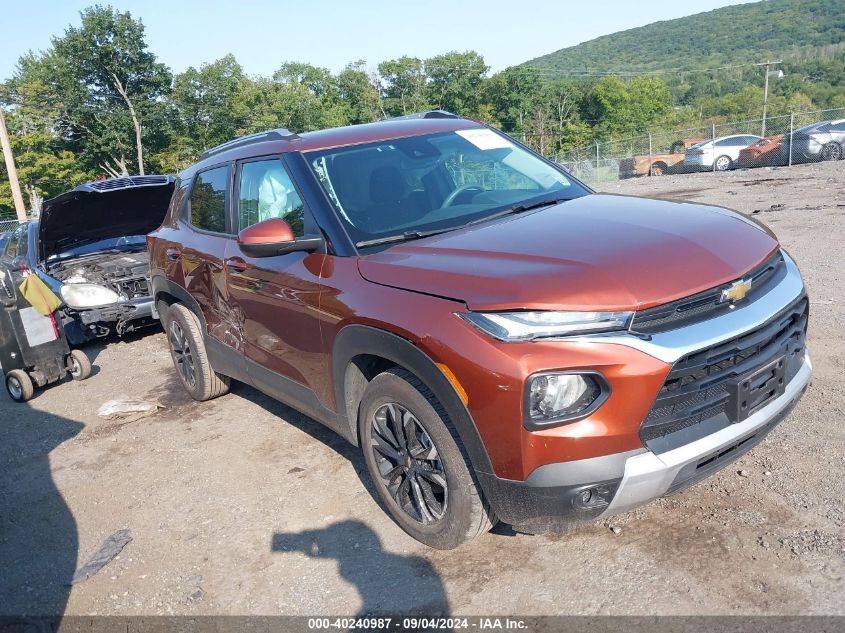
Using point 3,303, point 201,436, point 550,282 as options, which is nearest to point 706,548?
point 550,282

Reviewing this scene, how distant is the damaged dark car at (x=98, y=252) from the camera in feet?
26.0

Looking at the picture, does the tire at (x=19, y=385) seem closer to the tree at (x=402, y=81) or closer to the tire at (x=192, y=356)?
the tire at (x=192, y=356)

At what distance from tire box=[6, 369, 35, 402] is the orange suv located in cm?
351

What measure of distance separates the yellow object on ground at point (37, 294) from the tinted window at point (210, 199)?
239cm

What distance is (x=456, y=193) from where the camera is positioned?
3844 millimetres

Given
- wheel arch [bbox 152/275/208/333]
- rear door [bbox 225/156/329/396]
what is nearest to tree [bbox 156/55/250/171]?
wheel arch [bbox 152/275/208/333]

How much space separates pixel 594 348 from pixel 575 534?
47.6 inches

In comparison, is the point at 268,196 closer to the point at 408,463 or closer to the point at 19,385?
the point at 408,463

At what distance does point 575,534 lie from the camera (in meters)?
3.26

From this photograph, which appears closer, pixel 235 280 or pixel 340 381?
pixel 340 381

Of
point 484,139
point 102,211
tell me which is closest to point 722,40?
point 102,211

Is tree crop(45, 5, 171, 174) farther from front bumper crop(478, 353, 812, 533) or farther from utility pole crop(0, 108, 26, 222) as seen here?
front bumper crop(478, 353, 812, 533)

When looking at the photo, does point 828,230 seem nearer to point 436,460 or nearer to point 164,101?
point 436,460

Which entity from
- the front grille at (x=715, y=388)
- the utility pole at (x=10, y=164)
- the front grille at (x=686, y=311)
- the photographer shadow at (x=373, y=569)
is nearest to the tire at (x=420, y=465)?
the photographer shadow at (x=373, y=569)
